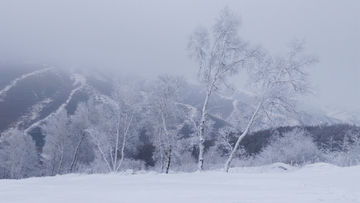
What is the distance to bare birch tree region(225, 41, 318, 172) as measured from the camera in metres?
9.52

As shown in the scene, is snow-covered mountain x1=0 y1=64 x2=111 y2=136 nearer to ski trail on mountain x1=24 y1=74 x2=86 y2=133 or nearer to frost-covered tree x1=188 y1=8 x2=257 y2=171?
ski trail on mountain x1=24 y1=74 x2=86 y2=133

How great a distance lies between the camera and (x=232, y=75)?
1128cm

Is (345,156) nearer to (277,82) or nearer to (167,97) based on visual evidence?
(277,82)

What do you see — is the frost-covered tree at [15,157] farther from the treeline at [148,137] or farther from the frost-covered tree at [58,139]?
the frost-covered tree at [58,139]

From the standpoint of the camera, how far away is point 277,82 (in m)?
9.98

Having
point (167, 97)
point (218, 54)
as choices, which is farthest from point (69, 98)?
point (218, 54)

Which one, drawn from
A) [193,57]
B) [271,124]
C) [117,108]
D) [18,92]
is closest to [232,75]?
[193,57]

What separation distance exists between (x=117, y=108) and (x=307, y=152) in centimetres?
1587

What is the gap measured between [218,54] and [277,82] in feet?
11.4

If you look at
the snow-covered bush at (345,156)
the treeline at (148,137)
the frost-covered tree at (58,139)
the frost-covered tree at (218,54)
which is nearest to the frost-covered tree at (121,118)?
the treeline at (148,137)

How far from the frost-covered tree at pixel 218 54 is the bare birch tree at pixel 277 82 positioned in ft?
3.35

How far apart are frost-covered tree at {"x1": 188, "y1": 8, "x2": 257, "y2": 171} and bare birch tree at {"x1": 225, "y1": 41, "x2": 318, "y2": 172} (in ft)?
3.35

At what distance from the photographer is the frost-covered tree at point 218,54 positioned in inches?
417

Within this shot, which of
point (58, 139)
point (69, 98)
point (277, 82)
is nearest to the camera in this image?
point (277, 82)
